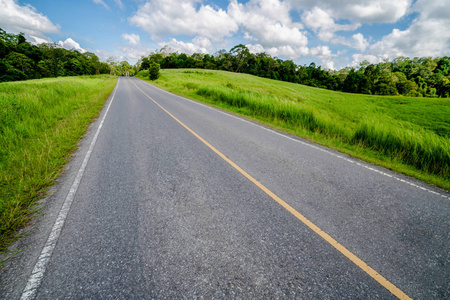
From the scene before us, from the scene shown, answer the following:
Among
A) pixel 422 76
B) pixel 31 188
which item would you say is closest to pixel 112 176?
pixel 31 188

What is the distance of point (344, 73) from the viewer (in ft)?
274

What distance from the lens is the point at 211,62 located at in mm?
92750

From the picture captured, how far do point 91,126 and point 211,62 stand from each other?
95.4 m

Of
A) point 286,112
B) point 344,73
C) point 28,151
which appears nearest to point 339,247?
point 28,151

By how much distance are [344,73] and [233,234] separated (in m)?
104

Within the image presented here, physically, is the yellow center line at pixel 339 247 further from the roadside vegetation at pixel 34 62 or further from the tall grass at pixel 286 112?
the roadside vegetation at pixel 34 62

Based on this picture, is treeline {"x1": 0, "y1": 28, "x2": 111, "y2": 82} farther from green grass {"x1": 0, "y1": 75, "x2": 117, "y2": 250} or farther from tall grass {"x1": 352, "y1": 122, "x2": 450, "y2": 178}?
tall grass {"x1": 352, "y1": 122, "x2": 450, "y2": 178}

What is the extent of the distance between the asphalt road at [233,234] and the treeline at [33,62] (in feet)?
231

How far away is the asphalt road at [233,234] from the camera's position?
1.86 m

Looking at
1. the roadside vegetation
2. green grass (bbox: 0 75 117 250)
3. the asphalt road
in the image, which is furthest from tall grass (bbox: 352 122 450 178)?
the roadside vegetation

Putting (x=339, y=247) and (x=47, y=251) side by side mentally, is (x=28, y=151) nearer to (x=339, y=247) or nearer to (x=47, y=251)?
(x=47, y=251)

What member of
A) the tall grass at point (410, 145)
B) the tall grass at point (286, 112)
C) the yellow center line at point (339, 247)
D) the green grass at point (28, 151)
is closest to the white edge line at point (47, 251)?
the green grass at point (28, 151)

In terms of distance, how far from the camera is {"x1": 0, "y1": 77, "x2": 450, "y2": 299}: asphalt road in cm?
186

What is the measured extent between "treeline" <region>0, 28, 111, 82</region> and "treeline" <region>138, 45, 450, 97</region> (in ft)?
122
